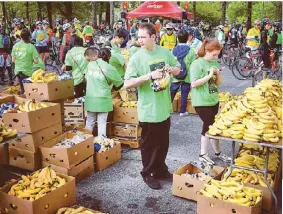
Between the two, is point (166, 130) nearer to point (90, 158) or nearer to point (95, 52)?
point (90, 158)

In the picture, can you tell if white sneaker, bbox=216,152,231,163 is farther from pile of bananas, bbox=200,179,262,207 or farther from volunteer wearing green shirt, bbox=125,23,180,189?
pile of bananas, bbox=200,179,262,207

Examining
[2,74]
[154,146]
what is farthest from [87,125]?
[2,74]

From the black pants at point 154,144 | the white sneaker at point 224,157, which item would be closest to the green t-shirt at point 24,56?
the black pants at point 154,144

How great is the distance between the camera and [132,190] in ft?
18.2

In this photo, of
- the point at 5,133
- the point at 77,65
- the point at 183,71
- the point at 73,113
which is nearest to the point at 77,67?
the point at 77,65

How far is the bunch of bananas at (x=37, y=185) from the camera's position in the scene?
454 cm

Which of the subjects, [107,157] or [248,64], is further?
[248,64]

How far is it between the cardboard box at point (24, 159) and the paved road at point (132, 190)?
0.73 metres

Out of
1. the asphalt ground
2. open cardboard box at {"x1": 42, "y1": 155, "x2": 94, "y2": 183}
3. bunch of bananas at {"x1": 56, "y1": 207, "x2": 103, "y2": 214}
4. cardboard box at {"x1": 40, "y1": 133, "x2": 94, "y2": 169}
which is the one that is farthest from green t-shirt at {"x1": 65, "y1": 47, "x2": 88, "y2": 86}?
bunch of bananas at {"x1": 56, "y1": 207, "x2": 103, "y2": 214}

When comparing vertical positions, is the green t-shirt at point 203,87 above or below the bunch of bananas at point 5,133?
above

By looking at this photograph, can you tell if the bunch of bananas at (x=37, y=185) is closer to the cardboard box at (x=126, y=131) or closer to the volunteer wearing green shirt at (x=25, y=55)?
the cardboard box at (x=126, y=131)

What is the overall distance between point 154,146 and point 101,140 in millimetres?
1262

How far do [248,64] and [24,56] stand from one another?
816 centimetres

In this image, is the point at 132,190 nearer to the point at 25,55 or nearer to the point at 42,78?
the point at 42,78
